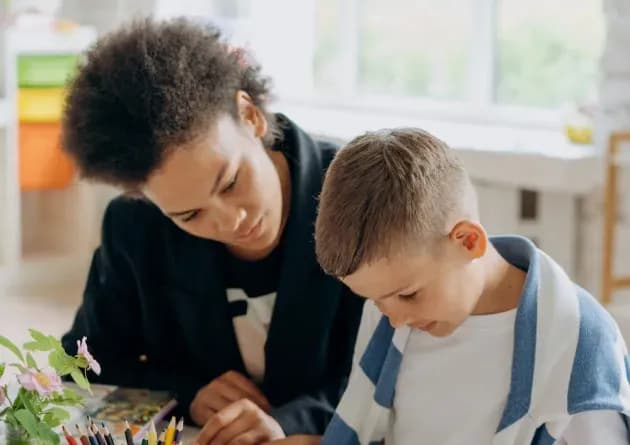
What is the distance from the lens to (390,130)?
3.58 ft

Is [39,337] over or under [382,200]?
under

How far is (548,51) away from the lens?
11.2 feet

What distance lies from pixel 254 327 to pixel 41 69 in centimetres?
246

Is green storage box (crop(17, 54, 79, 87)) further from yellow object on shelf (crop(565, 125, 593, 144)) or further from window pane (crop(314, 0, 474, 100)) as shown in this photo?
yellow object on shelf (crop(565, 125, 593, 144))

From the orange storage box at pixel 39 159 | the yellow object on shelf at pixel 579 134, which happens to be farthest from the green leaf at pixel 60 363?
the orange storage box at pixel 39 159

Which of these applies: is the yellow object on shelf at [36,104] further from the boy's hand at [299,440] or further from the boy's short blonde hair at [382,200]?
the boy's short blonde hair at [382,200]

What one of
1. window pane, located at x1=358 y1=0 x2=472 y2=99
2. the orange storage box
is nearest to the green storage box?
the orange storage box

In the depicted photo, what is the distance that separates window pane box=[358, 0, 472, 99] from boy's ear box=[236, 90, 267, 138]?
7.65 ft

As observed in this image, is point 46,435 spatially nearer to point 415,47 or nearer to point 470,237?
point 470,237

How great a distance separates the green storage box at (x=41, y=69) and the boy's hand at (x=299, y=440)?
264 cm

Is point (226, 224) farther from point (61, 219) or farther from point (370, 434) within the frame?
point (61, 219)

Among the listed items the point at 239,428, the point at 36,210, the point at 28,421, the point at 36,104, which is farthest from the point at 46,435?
the point at 36,210

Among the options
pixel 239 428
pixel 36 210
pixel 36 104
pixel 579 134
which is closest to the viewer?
pixel 239 428

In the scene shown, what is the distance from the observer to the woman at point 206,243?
1319mm
